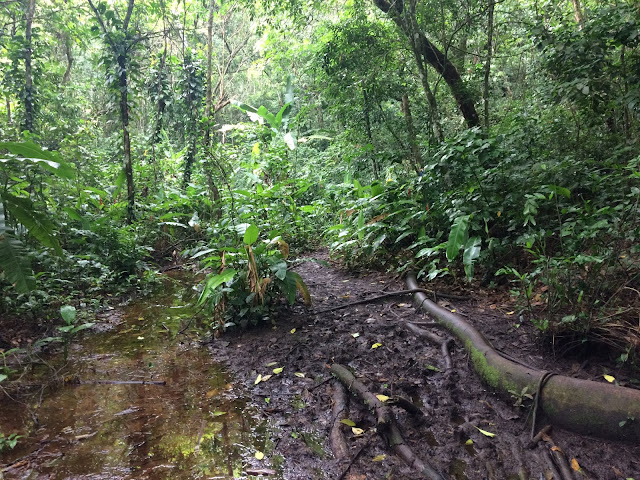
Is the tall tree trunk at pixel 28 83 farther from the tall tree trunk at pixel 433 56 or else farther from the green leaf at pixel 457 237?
the green leaf at pixel 457 237

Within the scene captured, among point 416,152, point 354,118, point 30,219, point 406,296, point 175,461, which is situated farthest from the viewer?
point 354,118

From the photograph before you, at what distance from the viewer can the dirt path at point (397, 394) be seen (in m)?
1.83

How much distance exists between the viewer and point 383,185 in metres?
5.73

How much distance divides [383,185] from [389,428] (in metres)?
4.18

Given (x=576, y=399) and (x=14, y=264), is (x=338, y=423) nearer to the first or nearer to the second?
(x=576, y=399)

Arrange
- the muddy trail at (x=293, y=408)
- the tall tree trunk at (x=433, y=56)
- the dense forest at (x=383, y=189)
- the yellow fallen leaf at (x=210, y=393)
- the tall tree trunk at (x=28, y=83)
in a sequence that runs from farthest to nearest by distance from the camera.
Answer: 1. the tall tree trunk at (x=28, y=83)
2. the tall tree trunk at (x=433, y=56)
3. the dense forest at (x=383, y=189)
4. the yellow fallen leaf at (x=210, y=393)
5. the muddy trail at (x=293, y=408)

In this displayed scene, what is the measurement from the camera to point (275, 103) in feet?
62.5

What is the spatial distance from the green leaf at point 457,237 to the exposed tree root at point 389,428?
60.3 inches

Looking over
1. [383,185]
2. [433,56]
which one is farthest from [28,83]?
[433,56]

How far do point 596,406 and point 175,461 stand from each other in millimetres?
2147

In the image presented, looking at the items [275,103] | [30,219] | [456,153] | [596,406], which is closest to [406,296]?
[456,153]

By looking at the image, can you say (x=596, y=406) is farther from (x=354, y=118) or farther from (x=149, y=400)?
(x=354, y=118)

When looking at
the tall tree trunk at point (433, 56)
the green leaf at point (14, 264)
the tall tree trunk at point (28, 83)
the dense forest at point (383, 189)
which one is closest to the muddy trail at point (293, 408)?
the dense forest at point (383, 189)

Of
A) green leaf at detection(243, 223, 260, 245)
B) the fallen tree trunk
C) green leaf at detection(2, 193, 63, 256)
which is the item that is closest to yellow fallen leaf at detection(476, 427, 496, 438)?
the fallen tree trunk
